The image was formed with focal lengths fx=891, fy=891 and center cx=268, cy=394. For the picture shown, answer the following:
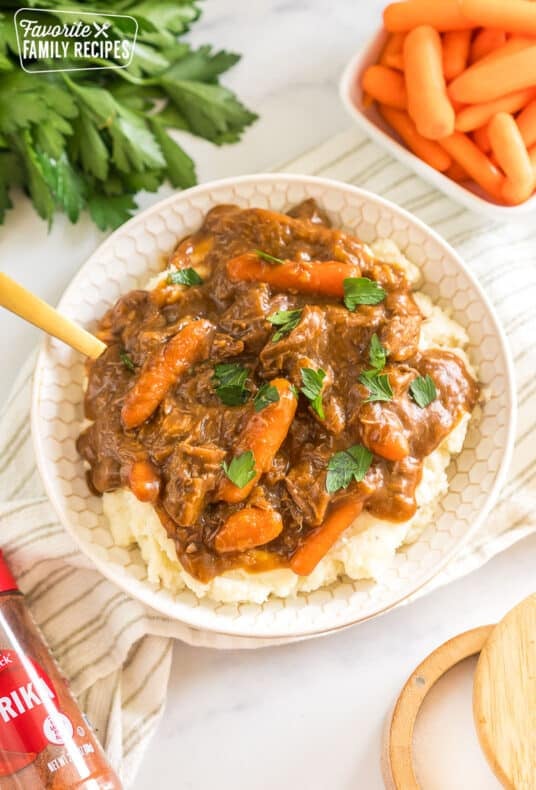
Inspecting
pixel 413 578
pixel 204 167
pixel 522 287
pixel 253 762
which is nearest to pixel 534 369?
pixel 522 287

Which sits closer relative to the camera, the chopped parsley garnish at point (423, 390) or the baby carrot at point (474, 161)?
the chopped parsley garnish at point (423, 390)

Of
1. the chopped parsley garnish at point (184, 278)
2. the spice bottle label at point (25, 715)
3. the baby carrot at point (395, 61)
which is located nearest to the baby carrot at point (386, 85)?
the baby carrot at point (395, 61)

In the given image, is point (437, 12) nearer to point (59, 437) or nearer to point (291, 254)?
point (291, 254)

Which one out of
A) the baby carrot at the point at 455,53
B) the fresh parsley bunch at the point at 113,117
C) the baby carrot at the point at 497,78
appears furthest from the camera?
the baby carrot at the point at 455,53

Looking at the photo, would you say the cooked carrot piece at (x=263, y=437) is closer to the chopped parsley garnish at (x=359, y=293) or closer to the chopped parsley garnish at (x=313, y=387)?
the chopped parsley garnish at (x=313, y=387)

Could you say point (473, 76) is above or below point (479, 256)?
above

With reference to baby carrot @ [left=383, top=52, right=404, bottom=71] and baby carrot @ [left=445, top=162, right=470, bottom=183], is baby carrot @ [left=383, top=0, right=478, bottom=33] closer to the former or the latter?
baby carrot @ [left=383, top=52, right=404, bottom=71]
